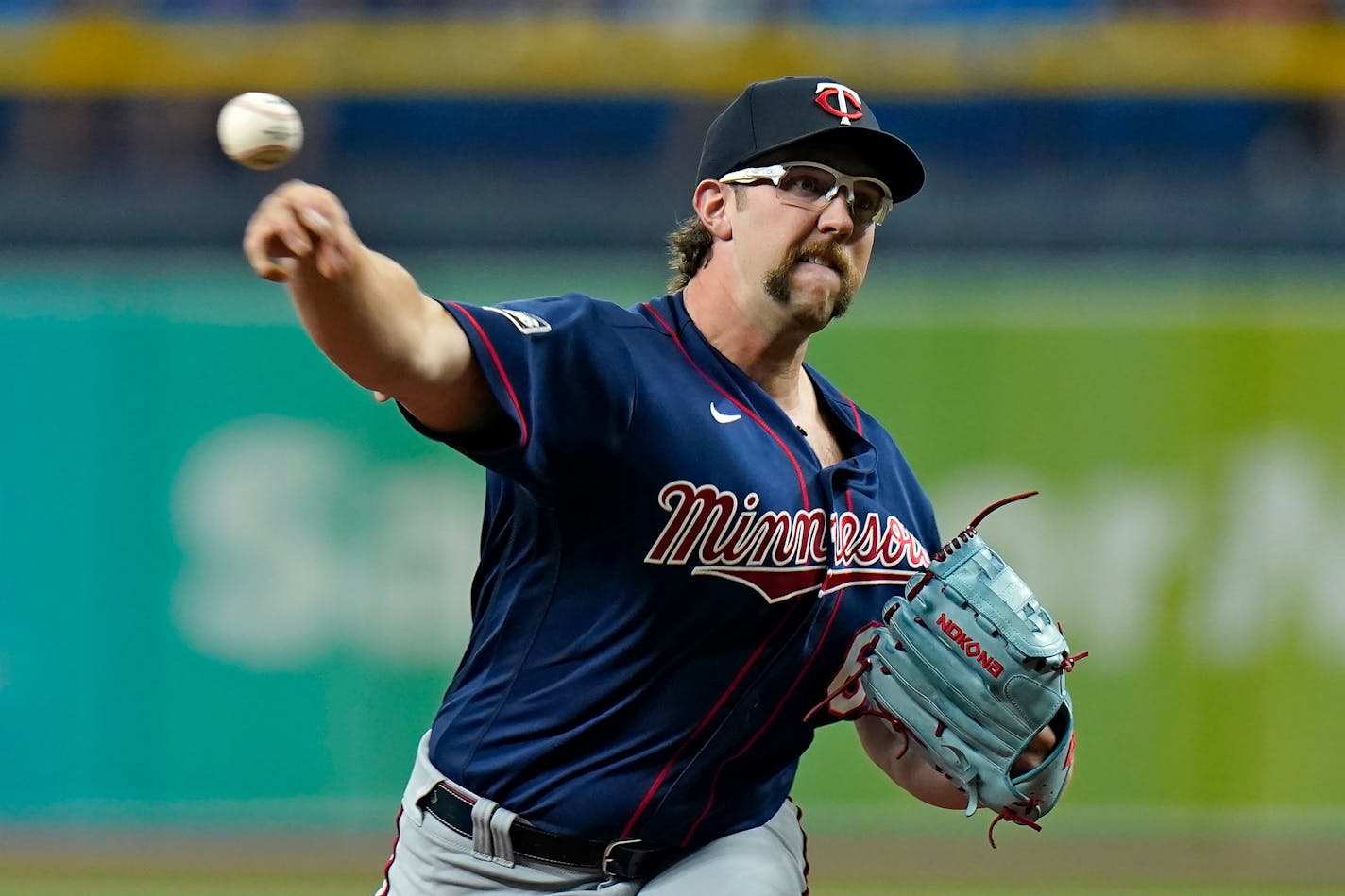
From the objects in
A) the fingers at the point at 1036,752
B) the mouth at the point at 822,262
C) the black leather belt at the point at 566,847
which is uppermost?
the mouth at the point at 822,262

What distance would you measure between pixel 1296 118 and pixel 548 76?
3.38 metres

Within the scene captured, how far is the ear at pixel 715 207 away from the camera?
326 cm

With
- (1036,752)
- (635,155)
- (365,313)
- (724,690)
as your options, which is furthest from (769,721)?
(635,155)

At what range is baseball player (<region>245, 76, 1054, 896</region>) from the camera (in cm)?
291

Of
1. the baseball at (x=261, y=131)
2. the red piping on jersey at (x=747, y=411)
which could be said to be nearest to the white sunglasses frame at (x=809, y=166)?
the red piping on jersey at (x=747, y=411)

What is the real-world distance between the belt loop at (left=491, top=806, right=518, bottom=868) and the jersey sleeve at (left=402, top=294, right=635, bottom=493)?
604 millimetres

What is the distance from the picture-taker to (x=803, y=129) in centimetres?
315

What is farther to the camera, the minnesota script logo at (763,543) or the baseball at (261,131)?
the minnesota script logo at (763,543)

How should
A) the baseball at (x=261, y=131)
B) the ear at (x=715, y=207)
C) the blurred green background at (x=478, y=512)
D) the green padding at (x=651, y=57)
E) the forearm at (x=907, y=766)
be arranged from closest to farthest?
the baseball at (x=261, y=131) → the ear at (x=715, y=207) → the forearm at (x=907, y=766) → the blurred green background at (x=478, y=512) → the green padding at (x=651, y=57)

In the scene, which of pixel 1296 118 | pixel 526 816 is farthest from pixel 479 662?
pixel 1296 118

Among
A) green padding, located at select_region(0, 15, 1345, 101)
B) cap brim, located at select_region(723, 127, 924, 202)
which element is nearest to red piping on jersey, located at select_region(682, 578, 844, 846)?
cap brim, located at select_region(723, 127, 924, 202)

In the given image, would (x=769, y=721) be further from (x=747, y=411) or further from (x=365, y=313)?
(x=365, y=313)

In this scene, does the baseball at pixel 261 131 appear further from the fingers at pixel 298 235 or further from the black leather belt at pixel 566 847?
the black leather belt at pixel 566 847

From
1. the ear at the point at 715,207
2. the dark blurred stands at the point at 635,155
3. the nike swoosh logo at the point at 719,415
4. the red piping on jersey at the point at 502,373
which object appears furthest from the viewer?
the dark blurred stands at the point at 635,155
